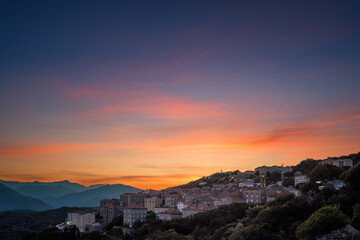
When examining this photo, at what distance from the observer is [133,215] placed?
59125mm

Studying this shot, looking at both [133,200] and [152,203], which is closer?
[152,203]

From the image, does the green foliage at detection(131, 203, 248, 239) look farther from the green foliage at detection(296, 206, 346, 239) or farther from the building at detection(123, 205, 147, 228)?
the green foliage at detection(296, 206, 346, 239)

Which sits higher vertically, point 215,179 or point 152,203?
point 215,179

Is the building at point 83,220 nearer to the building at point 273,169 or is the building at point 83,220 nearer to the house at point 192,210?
the house at point 192,210

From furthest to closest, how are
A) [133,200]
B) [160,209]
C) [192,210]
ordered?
1. [133,200]
2. [160,209]
3. [192,210]

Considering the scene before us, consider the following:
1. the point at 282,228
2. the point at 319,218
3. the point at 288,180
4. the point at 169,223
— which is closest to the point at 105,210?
the point at 169,223

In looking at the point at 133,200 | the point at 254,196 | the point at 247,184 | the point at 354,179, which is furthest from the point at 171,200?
the point at 354,179

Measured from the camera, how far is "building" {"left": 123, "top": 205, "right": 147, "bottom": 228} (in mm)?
58694

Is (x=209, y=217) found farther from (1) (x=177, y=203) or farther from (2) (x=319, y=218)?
(2) (x=319, y=218)

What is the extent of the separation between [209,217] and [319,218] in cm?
2512

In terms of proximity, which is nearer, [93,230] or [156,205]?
[93,230]

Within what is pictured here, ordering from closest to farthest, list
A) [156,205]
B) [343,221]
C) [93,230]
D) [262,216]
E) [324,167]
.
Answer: [343,221]
[262,216]
[324,167]
[93,230]
[156,205]

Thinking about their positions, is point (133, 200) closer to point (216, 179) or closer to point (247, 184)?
point (247, 184)

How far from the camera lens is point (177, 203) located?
66.2 m
